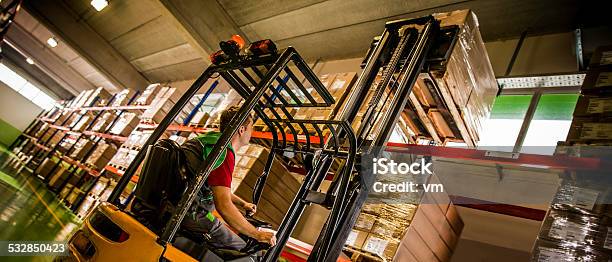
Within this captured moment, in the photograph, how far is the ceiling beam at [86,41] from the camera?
38.3 ft

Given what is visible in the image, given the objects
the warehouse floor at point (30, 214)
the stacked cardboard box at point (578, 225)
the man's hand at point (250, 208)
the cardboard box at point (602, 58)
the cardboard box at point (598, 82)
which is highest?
the cardboard box at point (602, 58)

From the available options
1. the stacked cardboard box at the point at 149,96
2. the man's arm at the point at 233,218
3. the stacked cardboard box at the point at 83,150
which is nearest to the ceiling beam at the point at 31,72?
the stacked cardboard box at the point at 83,150

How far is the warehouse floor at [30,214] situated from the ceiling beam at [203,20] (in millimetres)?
4491

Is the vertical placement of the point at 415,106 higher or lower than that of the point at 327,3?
lower

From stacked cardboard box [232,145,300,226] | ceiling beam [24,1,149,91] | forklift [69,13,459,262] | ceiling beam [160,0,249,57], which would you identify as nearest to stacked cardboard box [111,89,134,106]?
ceiling beam [160,0,249,57]

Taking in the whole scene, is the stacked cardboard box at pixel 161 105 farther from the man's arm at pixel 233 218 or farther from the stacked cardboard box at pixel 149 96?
the man's arm at pixel 233 218

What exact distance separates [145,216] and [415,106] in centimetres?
248

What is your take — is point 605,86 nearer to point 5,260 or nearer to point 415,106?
point 415,106

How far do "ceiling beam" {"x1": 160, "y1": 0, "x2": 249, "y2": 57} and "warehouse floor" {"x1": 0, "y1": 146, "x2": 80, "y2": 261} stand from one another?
449 centimetres

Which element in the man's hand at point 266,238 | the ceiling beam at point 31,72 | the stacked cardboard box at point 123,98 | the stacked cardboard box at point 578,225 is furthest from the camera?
the ceiling beam at point 31,72

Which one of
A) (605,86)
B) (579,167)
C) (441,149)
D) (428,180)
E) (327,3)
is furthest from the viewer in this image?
(327,3)

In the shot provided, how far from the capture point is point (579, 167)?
114 inches

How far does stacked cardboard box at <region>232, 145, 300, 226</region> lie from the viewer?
16.4 feet

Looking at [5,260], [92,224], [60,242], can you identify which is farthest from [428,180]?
[60,242]
